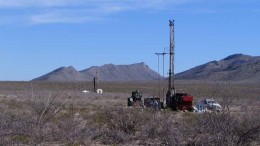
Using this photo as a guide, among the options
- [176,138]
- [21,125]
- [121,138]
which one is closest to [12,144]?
[21,125]

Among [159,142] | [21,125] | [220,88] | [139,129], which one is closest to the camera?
[220,88]

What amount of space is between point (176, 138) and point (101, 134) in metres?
7.22

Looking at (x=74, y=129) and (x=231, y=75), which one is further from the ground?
(x=231, y=75)

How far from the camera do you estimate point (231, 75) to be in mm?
17047

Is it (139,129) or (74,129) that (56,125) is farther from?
(139,129)

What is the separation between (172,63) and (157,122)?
33.7 metres

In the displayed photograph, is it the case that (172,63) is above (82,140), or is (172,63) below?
above

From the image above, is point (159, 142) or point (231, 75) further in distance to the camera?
point (159, 142)

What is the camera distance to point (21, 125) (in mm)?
17859

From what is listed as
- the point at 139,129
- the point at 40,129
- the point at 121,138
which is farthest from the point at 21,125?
the point at 139,129

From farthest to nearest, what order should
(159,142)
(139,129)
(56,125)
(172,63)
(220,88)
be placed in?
(172,63)
(139,129)
(56,125)
(159,142)
(220,88)

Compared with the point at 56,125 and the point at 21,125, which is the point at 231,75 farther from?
the point at 56,125

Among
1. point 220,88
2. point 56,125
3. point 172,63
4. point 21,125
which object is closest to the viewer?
point 220,88

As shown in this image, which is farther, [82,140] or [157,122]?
[157,122]
